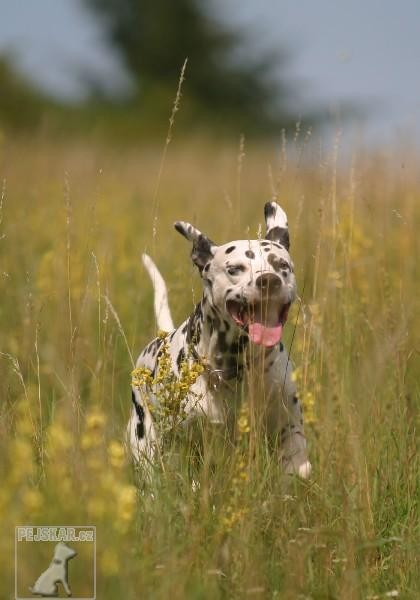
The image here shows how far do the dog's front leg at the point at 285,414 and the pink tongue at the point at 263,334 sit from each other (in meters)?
0.22

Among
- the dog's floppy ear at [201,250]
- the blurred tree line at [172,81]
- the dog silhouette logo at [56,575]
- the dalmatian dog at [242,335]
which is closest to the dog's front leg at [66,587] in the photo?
the dog silhouette logo at [56,575]

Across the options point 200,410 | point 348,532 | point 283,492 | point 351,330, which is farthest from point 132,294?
point 348,532

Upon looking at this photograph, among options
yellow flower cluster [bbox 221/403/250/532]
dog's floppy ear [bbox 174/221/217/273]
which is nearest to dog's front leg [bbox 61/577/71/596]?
yellow flower cluster [bbox 221/403/250/532]

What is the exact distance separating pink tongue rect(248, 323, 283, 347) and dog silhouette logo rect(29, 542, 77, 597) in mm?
1086

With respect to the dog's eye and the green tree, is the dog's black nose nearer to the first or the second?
the dog's eye

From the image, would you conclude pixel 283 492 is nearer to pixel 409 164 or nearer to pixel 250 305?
pixel 250 305

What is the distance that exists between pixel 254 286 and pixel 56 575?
121 cm

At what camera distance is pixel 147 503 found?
299 cm

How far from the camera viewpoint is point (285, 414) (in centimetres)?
356

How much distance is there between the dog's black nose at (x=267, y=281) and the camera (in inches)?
127

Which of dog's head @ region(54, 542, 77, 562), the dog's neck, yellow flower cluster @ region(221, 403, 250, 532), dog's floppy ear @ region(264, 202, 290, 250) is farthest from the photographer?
dog's floppy ear @ region(264, 202, 290, 250)

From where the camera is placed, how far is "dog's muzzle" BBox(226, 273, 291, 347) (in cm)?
324

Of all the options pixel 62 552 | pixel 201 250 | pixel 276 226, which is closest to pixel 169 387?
pixel 201 250

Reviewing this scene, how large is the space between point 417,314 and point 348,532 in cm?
256
